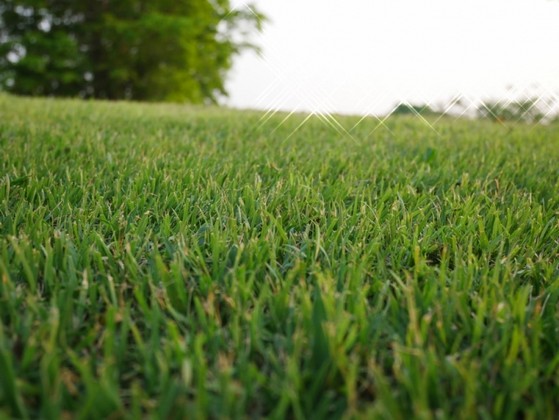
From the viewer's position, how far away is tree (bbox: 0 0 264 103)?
13477 mm

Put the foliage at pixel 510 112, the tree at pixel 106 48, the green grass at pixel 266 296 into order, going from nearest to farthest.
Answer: the green grass at pixel 266 296 < the foliage at pixel 510 112 < the tree at pixel 106 48

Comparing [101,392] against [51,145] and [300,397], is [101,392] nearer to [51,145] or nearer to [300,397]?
[300,397]

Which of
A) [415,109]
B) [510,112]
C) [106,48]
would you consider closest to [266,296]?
[415,109]

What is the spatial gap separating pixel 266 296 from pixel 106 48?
15.9m

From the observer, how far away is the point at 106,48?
14.8 m

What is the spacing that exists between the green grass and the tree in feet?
42.8

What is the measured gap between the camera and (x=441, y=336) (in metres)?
0.77

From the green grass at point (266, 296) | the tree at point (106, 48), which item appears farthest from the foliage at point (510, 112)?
the tree at point (106, 48)

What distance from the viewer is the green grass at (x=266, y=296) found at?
2.09ft

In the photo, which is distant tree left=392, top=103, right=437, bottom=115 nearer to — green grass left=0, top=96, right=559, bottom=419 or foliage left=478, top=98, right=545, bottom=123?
foliage left=478, top=98, right=545, bottom=123

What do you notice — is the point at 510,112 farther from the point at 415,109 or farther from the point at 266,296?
the point at 266,296

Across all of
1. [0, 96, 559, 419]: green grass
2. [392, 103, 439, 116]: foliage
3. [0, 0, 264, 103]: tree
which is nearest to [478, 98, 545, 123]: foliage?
[392, 103, 439, 116]: foliage

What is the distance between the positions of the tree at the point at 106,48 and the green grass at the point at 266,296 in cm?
1305

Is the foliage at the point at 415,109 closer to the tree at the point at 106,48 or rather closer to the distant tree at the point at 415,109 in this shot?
the distant tree at the point at 415,109
